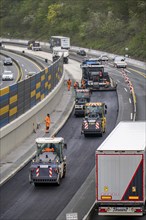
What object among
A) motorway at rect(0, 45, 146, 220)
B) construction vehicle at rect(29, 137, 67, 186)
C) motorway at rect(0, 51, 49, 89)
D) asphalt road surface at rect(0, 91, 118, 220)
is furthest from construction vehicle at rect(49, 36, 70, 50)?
construction vehicle at rect(29, 137, 67, 186)

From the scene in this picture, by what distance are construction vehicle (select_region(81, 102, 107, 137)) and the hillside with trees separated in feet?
236

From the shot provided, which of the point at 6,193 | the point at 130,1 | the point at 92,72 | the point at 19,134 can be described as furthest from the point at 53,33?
the point at 6,193

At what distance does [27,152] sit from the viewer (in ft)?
149

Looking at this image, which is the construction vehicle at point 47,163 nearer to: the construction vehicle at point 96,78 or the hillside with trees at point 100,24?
the construction vehicle at point 96,78

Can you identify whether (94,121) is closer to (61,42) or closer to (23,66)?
(23,66)

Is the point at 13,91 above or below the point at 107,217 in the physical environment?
above

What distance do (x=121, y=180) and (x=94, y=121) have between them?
81.1 feet

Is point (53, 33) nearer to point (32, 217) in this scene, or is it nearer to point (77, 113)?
point (77, 113)

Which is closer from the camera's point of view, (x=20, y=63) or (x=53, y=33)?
(x=20, y=63)

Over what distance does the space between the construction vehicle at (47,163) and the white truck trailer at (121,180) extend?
7.66 meters

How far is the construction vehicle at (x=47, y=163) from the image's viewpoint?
35969mm

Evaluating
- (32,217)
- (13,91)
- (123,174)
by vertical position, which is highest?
(13,91)

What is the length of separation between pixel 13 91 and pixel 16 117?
1.94 metres

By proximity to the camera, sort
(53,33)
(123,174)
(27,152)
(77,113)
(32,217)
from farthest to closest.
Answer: (53,33), (77,113), (27,152), (32,217), (123,174)
